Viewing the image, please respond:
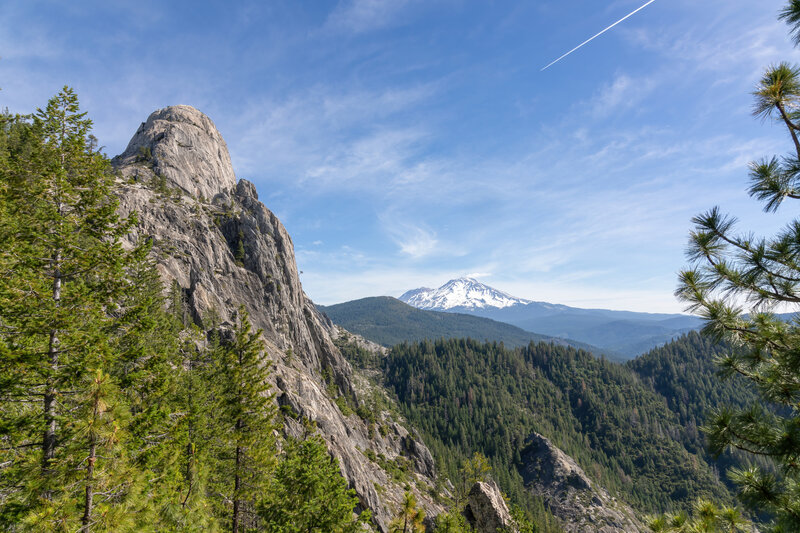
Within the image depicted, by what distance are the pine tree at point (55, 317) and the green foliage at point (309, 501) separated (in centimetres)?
1066

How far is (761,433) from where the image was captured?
7.74 metres

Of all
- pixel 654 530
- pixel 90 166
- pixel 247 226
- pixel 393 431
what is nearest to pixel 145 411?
pixel 90 166

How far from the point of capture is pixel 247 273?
269 feet

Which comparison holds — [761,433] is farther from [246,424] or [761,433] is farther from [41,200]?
[246,424]

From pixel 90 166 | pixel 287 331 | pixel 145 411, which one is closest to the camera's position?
pixel 145 411

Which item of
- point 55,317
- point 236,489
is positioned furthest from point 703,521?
point 236,489

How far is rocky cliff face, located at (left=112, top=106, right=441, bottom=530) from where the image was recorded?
2379 inches

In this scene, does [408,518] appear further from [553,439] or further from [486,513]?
[553,439]

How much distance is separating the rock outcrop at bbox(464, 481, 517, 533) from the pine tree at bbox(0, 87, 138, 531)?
136 ft

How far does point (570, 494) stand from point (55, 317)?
536ft

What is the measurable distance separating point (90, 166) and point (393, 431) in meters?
111

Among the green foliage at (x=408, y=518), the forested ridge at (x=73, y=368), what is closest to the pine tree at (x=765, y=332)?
the forested ridge at (x=73, y=368)

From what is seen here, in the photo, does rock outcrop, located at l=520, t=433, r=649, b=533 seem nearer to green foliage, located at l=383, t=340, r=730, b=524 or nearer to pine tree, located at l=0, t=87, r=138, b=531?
green foliage, located at l=383, t=340, r=730, b=524

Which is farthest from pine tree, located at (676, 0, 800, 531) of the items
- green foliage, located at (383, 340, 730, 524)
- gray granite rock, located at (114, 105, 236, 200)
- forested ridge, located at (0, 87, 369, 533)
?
green foliage, located at (383, 340, 730, 524)
